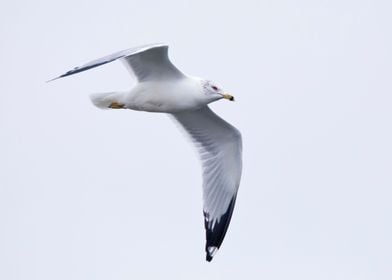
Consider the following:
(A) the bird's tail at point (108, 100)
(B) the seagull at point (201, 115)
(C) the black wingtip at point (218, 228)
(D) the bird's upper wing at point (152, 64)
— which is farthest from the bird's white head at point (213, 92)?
(C) the black wingtip at point (218, 228)

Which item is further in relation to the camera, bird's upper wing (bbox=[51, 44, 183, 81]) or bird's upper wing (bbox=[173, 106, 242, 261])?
bird's upper wing (bbox=[173, 106, 242, 261])

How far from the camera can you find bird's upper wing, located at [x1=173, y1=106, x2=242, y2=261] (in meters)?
10.6

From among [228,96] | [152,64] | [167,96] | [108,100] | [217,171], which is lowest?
[217,171]

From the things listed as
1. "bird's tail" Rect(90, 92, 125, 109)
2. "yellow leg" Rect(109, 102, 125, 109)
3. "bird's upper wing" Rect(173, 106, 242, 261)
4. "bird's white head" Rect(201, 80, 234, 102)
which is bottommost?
"bird's upper wing" Rect(173, 106, 242, 261)

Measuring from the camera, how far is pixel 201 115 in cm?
1053

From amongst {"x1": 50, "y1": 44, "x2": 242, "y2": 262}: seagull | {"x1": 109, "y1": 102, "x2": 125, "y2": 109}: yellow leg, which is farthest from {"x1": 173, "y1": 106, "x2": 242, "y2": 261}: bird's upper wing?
{"x1": 109, "y1": 102, "x2": 125, "y2": 109}: yellow leg

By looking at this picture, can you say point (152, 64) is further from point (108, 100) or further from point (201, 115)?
point (201, 115)

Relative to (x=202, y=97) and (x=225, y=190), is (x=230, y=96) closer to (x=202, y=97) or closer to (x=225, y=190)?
(x=202, y=97)

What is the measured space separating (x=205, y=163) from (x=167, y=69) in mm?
1667

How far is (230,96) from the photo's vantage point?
9.43 metres

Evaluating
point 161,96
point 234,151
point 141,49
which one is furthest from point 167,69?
point 234,151

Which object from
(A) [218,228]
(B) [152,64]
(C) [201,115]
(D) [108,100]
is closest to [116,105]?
(D) [108,100]

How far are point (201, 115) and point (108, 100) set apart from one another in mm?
1174

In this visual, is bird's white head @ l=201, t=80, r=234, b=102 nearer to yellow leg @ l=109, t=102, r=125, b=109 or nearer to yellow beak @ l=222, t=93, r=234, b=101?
yellow beak @ l=222, t=93, r=234, b=101
